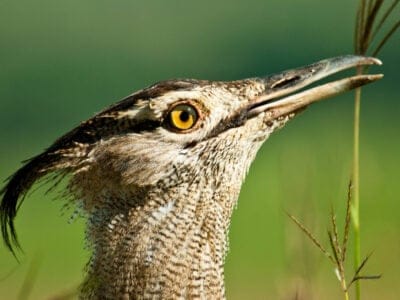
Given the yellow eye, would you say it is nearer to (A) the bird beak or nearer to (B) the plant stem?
(A) the bird beak

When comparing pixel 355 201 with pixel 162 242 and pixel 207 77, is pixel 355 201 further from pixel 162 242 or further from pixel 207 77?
pixel 207 77

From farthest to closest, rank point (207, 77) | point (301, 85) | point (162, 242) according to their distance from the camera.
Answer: point (207, 77) → point (301, 85) → point (162, 242)

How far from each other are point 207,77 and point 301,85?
15.9m

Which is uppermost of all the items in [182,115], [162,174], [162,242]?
[182,115]

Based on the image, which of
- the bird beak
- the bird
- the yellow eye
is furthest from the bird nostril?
the yellow eye

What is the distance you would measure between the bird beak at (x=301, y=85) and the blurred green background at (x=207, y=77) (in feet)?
23.6

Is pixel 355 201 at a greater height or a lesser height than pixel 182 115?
lesser

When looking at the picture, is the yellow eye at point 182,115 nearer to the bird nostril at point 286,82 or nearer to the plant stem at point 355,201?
the bird nostril at point 286,82

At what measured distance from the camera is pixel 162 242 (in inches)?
153

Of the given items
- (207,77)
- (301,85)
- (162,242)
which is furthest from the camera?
(207,77)

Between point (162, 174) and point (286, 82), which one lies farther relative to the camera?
point (286, 82)

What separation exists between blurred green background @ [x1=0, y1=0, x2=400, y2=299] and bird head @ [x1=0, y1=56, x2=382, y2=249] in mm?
7340

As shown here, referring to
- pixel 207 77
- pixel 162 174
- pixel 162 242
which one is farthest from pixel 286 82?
pixel 207 77

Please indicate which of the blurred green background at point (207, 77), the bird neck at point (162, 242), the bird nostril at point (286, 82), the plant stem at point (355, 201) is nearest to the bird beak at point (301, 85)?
the bird nostril at point (286, 82)
